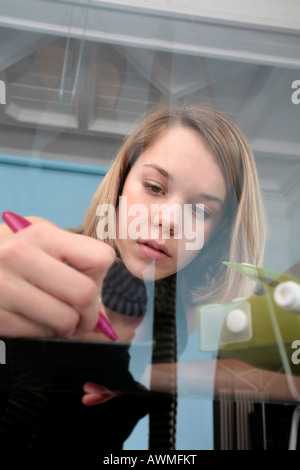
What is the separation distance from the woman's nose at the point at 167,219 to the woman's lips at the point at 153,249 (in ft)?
0.07

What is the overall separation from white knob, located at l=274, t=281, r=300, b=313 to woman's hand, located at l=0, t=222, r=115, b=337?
0.21 metres

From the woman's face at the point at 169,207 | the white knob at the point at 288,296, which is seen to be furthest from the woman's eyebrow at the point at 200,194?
the white knob at the point at 288,296

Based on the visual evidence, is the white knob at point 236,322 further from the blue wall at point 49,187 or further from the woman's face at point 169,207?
the blue wall at point 49,187

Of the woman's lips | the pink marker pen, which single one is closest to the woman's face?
the woman's lips

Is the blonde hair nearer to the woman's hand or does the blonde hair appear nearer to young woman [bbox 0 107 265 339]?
young woman [bbox 0 107 265 339]

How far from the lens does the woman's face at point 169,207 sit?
2.23 ft

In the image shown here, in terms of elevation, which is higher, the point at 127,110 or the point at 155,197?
the point at 127,110

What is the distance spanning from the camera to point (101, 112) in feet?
2.57

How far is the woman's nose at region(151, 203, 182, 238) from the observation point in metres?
0.69

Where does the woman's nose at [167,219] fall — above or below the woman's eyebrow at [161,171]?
below

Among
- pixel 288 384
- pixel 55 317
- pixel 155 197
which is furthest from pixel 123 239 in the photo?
pixel 288 384

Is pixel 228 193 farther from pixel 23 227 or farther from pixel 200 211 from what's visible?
pixel 23 227

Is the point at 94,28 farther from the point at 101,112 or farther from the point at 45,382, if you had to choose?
the point at 45,382
